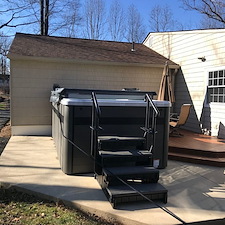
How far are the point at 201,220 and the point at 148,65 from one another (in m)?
6.84

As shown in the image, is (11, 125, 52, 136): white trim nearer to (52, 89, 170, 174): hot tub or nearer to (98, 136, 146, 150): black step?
(52, 89, 170, 174): hot tub

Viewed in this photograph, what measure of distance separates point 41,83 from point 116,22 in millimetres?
20969

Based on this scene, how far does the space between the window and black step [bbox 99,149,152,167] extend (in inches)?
173

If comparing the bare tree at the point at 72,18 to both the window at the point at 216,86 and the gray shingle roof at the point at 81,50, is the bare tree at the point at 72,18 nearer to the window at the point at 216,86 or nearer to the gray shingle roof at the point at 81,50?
the gray shingle roof at the point at 81,50

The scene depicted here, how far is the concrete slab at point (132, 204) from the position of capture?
3.05 metres

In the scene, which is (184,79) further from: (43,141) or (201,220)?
(201,220)

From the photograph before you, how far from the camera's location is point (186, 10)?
17.0 meters

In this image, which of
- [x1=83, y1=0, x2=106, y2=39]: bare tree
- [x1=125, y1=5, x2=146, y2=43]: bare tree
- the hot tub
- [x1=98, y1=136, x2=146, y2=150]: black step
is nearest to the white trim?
the hot tub

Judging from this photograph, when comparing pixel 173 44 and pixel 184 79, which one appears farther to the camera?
pixel 173 44

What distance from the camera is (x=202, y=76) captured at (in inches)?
312

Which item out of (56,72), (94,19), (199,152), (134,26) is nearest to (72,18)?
(94,19)

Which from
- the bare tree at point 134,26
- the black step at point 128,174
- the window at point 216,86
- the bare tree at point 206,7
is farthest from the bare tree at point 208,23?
the black step at point 128,174

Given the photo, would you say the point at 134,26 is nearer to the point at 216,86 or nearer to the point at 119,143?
the point at 216,86

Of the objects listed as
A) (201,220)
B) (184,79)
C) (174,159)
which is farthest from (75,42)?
(201,220)
